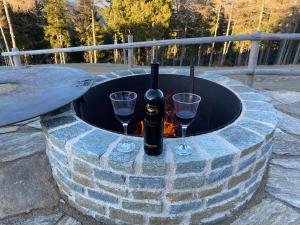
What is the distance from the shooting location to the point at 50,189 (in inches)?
74.8

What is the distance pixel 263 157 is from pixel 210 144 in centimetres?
46

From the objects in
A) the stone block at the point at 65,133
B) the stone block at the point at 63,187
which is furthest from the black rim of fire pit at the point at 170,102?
the stone block at the point at 63,187

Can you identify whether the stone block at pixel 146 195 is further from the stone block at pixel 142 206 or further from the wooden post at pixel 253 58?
the wooden post at pixel 253 58

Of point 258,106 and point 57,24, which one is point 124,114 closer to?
point 258,106

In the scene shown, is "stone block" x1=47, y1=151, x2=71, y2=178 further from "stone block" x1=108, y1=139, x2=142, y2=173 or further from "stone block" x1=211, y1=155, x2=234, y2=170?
"stone block" x1=211, y1=155, x2=234, y2=170

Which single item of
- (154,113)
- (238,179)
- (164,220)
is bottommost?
(164,220)

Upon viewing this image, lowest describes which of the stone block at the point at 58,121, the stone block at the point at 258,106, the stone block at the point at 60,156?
the stone block at the point at 60,156

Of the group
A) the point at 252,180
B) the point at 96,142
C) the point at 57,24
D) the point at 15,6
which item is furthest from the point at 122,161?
the point at 57,24

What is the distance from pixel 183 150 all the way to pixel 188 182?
174mm

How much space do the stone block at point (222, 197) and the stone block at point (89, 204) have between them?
646 millimetres

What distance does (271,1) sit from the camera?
1622cm

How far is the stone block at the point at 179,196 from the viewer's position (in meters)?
1.46

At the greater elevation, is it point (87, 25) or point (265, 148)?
point (265, 148)

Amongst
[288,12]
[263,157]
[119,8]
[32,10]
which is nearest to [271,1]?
[288,12]
